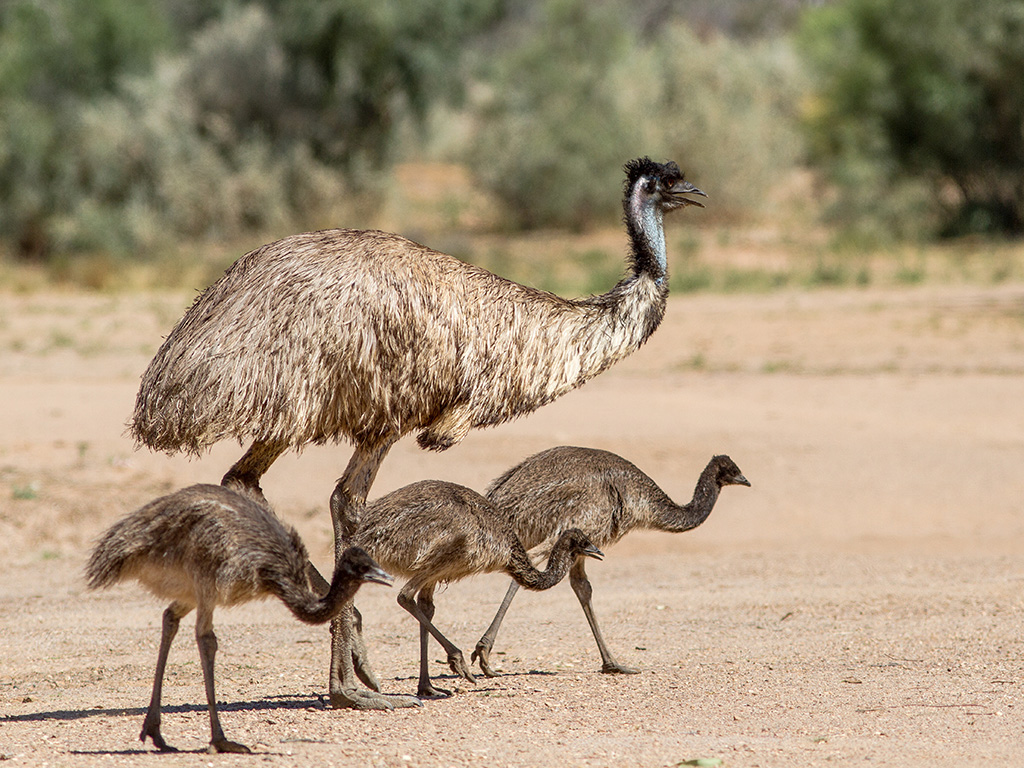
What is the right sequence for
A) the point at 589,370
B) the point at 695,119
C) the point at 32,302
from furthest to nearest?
1. the point at 695,119
2. the point at 32,302
3. the point at 589,370

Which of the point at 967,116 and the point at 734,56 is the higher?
the point at 734,56

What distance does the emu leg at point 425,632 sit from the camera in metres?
6.25

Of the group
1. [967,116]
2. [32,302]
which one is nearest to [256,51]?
[32,302]

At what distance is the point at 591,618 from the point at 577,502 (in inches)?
21.3

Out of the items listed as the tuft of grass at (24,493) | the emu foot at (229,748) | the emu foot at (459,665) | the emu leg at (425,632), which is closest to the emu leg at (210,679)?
the emu foot at (229,748)

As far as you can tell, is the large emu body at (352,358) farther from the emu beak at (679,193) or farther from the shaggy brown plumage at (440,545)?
the emu beak at (679,193)

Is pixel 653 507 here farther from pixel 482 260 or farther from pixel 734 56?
pixel 734 56

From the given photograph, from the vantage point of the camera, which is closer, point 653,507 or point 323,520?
point 653,507

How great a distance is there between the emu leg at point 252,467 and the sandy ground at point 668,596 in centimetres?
90

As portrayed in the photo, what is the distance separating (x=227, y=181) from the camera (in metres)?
25.9

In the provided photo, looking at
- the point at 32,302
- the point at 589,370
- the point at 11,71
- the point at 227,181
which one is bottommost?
the point at 589,370

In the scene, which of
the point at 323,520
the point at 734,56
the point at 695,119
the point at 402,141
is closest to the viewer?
the point at 323,520

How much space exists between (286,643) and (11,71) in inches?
846

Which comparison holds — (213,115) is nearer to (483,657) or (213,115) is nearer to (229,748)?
(483,657)
